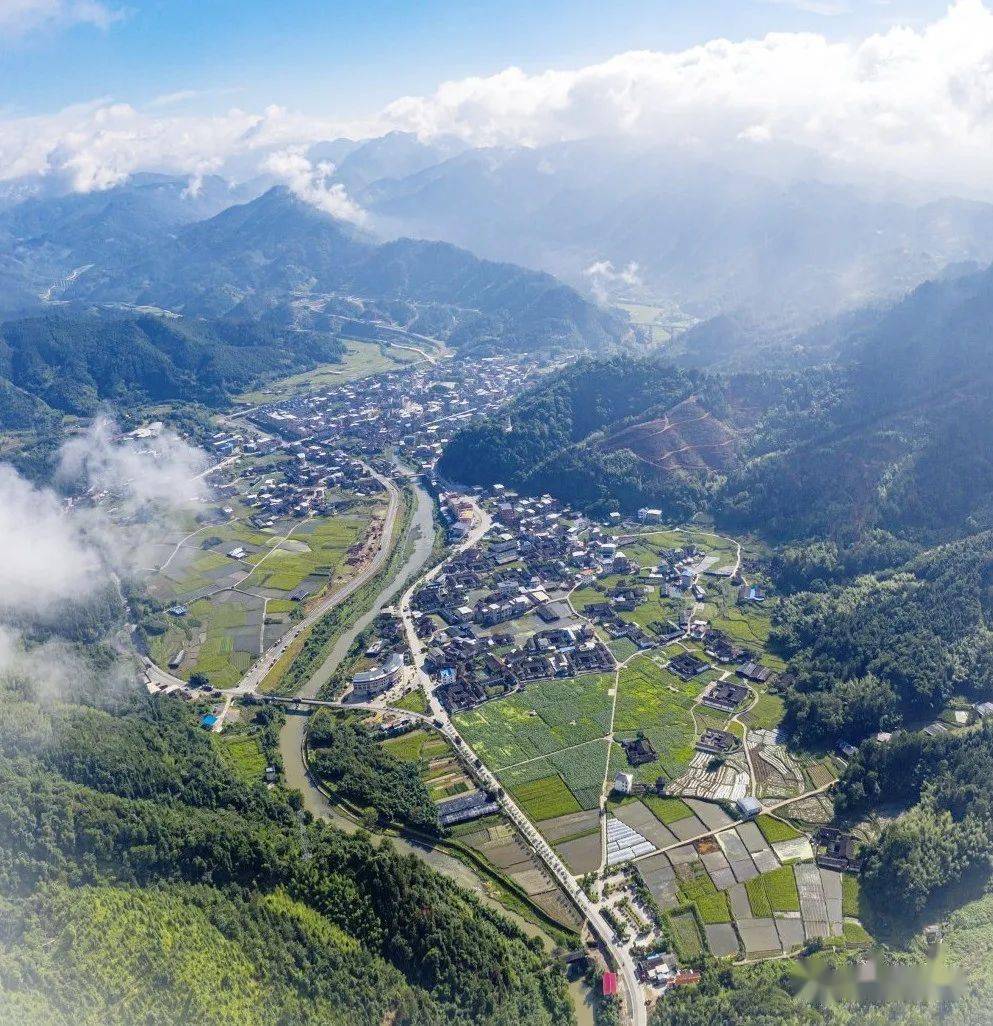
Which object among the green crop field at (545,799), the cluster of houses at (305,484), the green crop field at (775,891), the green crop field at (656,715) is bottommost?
the green crop field at (775,891)

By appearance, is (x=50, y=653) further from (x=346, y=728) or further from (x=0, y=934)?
(x=0, y=934)

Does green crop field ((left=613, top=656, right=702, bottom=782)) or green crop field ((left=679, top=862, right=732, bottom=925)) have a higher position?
green crop field ((left=613, top=656, right=702, bottom=782))

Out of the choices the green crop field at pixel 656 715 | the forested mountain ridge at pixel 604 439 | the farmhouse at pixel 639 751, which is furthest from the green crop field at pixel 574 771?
the forested mountain ridge at pixel 604 439

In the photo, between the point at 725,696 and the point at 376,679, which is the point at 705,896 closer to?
the point at 725,696

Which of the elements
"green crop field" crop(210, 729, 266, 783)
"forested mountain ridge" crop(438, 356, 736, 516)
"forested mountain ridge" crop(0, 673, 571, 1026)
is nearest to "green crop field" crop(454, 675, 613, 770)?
"forested mountain ridge" crop(0, 673, 571, 1026)

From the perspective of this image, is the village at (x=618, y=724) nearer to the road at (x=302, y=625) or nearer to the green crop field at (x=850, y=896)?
the green crop field at (x=850, y=896)

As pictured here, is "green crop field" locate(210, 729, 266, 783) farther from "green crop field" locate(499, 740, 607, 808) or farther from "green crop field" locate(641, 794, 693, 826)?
"green crop field" locate(641, 794, 693, 826)

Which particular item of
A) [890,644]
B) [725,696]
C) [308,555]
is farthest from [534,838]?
[308,555]
